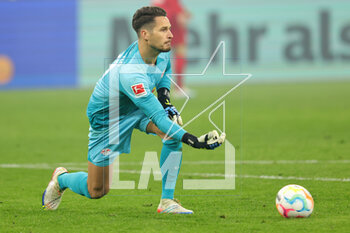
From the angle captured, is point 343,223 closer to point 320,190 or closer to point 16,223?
point 320,190

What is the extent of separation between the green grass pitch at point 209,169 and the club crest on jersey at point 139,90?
917mm

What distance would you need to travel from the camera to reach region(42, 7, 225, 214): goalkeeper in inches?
202

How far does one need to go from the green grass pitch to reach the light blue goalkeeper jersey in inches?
24.5

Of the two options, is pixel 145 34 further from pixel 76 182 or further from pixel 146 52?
pixel 76 182

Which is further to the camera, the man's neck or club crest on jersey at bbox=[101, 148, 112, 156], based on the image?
club crest on jersey at bbox=[101, 148, 112, 156]

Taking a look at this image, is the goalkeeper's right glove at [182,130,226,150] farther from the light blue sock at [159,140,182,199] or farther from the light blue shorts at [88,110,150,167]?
the light blue shorts at [88,110,150,167]

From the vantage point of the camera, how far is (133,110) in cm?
564

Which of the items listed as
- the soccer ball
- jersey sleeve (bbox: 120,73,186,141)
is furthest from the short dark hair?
the soccer ball

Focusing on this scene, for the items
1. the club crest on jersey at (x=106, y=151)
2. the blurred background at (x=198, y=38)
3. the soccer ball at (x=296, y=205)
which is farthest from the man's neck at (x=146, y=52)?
the blurred background at (x=198, y=38)

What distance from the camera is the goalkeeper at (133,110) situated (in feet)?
16.8

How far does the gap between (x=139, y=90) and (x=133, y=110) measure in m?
0.57

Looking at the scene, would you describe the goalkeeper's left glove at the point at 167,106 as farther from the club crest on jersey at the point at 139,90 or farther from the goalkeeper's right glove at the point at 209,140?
the goalkeeper's right glove at the point at 209,140

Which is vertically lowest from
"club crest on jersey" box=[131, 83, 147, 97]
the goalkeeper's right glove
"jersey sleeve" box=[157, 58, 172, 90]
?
the goalkeeper's right glove

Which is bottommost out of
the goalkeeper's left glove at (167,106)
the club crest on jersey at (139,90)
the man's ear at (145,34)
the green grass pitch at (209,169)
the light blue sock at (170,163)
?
the green grass pitch at (209,169)
